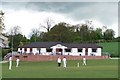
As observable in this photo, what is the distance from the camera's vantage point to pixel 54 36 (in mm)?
132000

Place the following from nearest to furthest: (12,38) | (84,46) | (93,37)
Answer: (84,46) < (12,38) < (93,37)

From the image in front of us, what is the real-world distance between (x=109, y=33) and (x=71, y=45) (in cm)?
5325

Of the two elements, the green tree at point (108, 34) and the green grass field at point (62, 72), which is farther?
the green tree at point (108, 34)

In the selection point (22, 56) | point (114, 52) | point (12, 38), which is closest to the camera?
point (22, 56)

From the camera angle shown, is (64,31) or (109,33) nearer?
(64,31)

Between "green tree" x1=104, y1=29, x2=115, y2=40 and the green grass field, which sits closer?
the green grass field

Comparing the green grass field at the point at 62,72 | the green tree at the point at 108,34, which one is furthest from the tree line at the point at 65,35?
the green grass field at the point at 62,72

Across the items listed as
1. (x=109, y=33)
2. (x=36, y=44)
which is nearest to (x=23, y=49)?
(x=36, y=44)

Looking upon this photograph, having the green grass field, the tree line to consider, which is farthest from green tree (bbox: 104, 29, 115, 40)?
the green grass field

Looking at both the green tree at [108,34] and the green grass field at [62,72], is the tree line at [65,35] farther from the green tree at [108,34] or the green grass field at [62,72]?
the green grass field at [62,72]

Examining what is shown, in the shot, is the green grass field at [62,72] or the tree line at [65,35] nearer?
the green grass field at [62,72]

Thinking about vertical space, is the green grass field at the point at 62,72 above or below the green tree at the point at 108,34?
below

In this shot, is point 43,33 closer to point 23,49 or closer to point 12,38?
point 12,38

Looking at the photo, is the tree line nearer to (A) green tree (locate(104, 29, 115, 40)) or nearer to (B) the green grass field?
(A) green tree (locate(104, 29, 115, 40))
